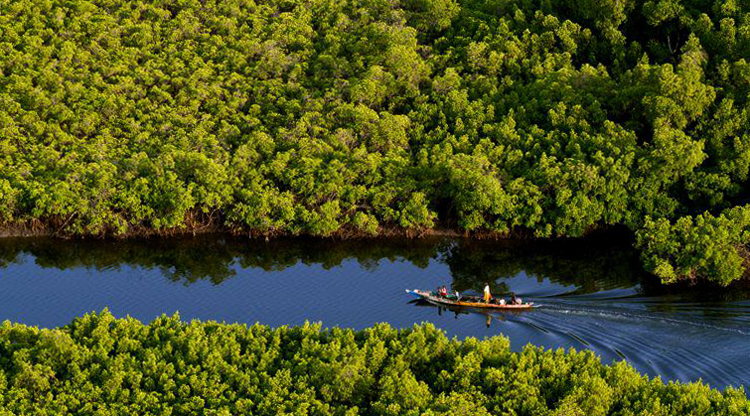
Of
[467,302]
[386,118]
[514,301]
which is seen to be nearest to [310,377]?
[467,302]

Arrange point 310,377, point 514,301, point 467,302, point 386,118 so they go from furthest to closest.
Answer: point 386,118 → point 467,302 → point 514,301 → point 310,377

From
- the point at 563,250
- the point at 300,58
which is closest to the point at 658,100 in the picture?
the point at 563,250

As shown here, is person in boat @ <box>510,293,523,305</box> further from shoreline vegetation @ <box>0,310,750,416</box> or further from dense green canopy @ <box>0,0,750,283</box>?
shoreline vegetation @ <box>0,310,750,416</box>

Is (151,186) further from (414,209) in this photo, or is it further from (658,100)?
(658,100)

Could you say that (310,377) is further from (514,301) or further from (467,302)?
(514,301)

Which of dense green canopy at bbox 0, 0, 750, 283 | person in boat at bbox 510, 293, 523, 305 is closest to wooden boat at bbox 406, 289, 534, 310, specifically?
person in boat at bbox 510, 293, 523, 305

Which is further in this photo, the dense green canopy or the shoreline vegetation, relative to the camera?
the dense green canopy
